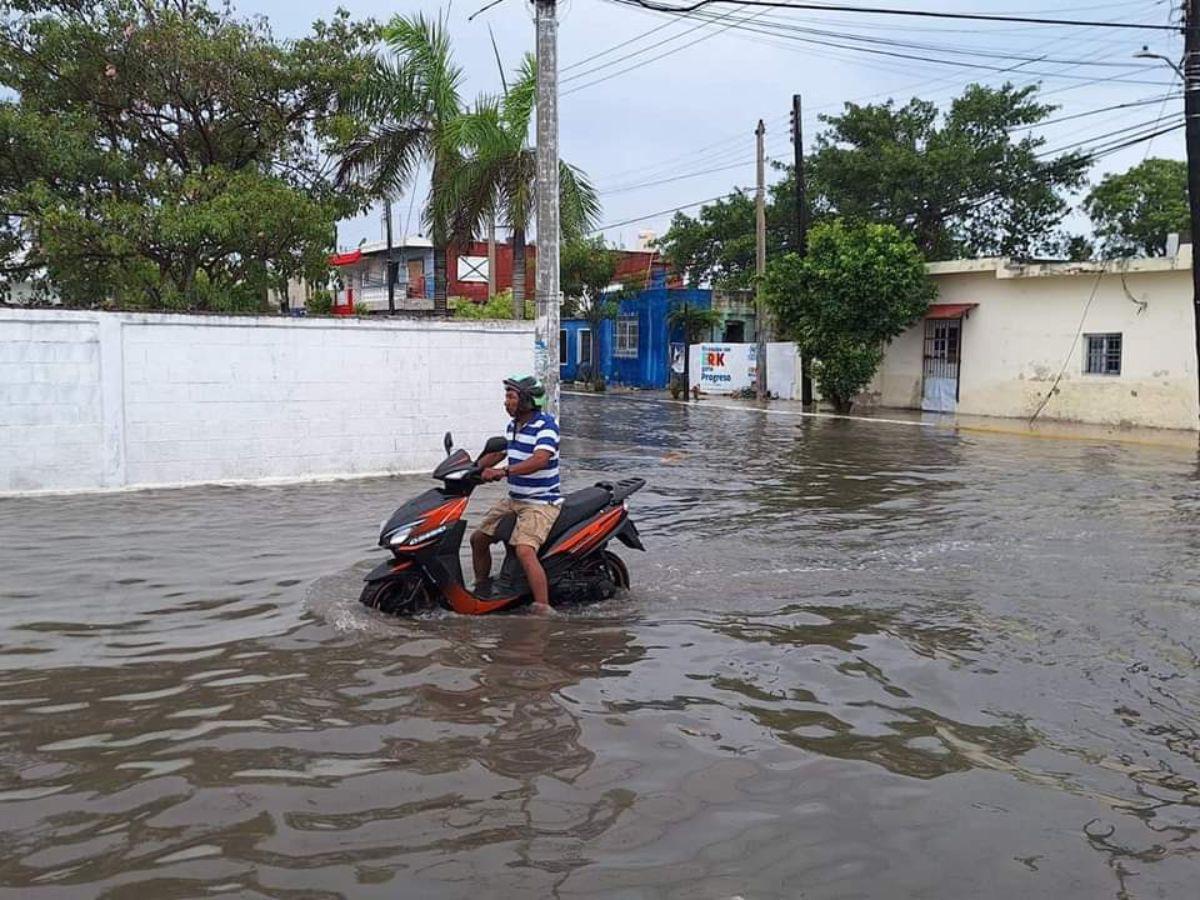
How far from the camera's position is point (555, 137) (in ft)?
44.6

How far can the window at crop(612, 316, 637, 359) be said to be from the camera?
44562 mm

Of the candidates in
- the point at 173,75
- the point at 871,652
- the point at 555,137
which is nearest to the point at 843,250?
the point at 555,137

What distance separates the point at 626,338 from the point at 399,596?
3879cm

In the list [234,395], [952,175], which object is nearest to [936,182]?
[952,175]

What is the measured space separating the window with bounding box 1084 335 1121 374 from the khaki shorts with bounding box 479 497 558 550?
70.4ft

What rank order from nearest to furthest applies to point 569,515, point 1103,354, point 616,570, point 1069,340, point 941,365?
point 569,515
point 616,570
point 1103,354
point 1069,340
point 941,365

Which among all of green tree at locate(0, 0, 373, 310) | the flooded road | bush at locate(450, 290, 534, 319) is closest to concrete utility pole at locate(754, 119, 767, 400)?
bush at locate(450, 290, 534, 319)

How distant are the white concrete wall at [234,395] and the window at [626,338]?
30.0m

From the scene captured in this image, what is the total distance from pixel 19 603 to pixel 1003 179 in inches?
1431

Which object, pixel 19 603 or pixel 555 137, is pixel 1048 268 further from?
pixel 19 603

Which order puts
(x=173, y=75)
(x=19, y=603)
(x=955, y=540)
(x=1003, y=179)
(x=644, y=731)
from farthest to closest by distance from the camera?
(x=1003, y=179) < (x=173, y=75) < (x=955, y=540) < (x=19, y=603) < (x=644, y=731)

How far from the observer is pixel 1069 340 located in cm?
2555

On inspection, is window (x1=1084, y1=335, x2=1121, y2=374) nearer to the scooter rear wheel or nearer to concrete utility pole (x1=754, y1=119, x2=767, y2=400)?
concrete utility pole (x1=754, y1=119, x2=767, y2=400)

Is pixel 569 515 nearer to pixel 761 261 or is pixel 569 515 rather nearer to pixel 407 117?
pixel 407 117
